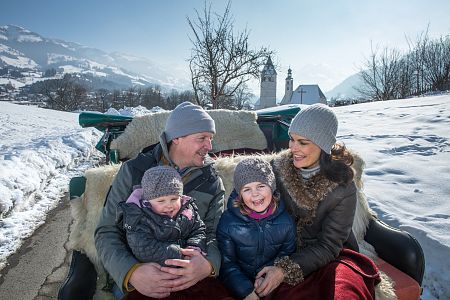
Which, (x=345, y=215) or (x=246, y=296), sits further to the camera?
(x=345, y=215)

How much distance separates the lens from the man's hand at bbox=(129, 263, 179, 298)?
5.09 feet

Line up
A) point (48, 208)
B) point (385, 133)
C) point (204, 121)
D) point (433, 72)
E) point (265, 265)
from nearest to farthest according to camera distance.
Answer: point (265, 265)
point (204, 121)
point (48, 208)
point (385, 133)
point (433, 72)

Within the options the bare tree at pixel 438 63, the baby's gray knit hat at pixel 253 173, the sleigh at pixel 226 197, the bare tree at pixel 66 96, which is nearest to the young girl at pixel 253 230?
the baby's gray knit hat at pixel 253 173

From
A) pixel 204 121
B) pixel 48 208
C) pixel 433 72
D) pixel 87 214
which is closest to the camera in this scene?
pixel 204 121

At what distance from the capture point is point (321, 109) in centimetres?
200

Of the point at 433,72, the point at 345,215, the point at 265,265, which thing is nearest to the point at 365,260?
the point at 345,215

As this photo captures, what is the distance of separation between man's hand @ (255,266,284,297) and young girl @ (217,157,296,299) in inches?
2.3

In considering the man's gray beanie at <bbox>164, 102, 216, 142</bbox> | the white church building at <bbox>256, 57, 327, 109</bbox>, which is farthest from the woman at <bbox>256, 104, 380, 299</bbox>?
the white church building at <bbox>256, 57, 327, 109</bbox>

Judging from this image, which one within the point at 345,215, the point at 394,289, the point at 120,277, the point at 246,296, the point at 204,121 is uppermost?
the point at 204,121

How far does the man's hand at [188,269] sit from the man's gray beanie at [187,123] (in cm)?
83

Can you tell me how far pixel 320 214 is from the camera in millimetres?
1995

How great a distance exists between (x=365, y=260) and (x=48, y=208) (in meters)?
4.97

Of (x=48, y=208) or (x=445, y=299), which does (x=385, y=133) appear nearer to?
(x=445, y=299)

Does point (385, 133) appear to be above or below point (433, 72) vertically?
below
